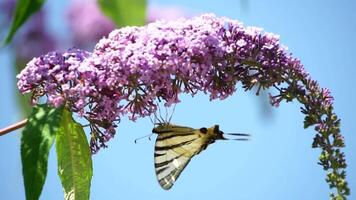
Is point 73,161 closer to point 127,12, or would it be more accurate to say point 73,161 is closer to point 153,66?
point 153,66

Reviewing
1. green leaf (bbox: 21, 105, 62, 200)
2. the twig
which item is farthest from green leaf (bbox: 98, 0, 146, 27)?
the twig

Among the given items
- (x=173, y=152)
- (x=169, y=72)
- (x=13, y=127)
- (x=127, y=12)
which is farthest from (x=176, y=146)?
(x=127, y=12)

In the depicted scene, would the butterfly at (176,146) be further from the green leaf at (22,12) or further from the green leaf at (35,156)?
the green leaf at (22,12)

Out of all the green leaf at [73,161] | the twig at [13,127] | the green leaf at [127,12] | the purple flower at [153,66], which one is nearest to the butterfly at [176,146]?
Result: the purple flower at [153,66]

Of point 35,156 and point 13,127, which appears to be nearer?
point 35,156

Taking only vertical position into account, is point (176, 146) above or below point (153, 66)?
below

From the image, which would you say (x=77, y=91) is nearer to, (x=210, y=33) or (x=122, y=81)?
(x=122, y=81)

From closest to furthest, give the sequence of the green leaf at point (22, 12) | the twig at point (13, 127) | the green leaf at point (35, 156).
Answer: the green leaf at point (22, 12) → the green leaf at point (35, 156) → the twig at point (13, 127)
